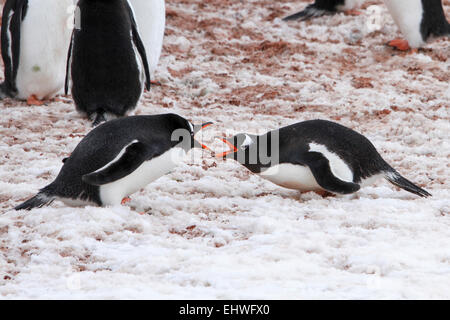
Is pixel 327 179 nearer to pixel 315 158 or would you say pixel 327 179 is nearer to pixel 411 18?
pixel 315 158

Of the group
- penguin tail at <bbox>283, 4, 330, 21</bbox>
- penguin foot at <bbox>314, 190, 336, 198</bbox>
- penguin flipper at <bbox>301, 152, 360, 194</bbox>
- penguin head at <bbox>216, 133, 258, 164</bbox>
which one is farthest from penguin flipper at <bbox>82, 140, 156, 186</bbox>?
penguin tail at <bbox>283, 4, 330, 21</bbox>

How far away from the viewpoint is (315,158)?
123 inches

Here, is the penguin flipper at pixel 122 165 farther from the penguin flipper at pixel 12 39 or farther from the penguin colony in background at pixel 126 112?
the penguin flipper at pixel 12 39

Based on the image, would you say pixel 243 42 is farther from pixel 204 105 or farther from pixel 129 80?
pixel 129 80

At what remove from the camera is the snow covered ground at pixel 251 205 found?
2184 mm

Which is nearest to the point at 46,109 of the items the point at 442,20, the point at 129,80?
the point at 129,80

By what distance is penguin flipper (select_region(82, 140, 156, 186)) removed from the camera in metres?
2.78

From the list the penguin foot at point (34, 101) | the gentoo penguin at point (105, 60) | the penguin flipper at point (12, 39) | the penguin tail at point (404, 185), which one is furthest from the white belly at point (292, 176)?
the penguin flipper at point (12, 39)

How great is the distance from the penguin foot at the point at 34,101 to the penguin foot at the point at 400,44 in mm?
3022

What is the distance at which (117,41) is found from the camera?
182 inches

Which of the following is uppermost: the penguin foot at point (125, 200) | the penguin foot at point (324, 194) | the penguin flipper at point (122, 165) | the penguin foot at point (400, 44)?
the penguin flipper at point (122, 165)

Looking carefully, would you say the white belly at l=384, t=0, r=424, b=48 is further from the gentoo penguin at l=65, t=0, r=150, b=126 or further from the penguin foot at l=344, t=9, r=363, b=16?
the gentoo penguin at l=65, t=0, r=150, b=126
